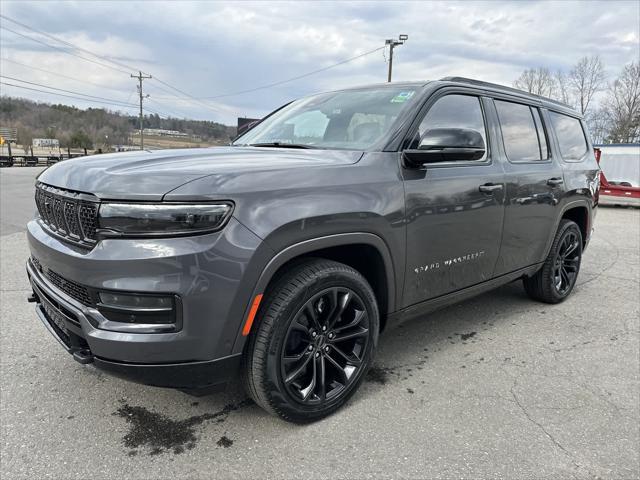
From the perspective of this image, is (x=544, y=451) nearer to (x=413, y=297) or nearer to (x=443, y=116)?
(x=413, y=297)

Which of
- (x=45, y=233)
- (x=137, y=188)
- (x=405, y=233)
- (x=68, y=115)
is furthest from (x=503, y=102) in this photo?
(x=68, y=115)

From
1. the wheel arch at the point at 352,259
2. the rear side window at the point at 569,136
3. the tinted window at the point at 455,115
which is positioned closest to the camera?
the wheel arch at the point at 352,259

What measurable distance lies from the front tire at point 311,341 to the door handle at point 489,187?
122 centimetres

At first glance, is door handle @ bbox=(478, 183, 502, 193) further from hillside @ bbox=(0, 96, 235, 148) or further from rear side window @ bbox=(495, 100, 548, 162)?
hillside @ bbox=(0, 96, 235, 148)

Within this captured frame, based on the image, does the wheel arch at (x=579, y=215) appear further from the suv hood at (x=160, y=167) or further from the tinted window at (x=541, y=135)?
the suv hood at (x=160, y=167)

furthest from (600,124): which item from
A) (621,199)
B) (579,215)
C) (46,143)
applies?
(46,143)

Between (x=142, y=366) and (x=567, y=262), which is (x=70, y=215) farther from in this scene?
(x=567, y=262)

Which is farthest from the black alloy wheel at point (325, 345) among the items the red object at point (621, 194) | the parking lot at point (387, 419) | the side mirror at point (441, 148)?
the red object at point (621, 194)

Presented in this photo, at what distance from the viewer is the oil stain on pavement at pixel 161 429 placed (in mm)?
2311

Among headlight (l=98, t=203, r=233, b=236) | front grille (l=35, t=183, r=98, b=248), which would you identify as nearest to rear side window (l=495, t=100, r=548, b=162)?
headlight (l=98, t=203, r=233, b=236)

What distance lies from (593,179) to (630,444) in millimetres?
3260

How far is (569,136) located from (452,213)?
8.24ft

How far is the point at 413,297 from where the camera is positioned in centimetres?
297

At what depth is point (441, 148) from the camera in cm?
274
